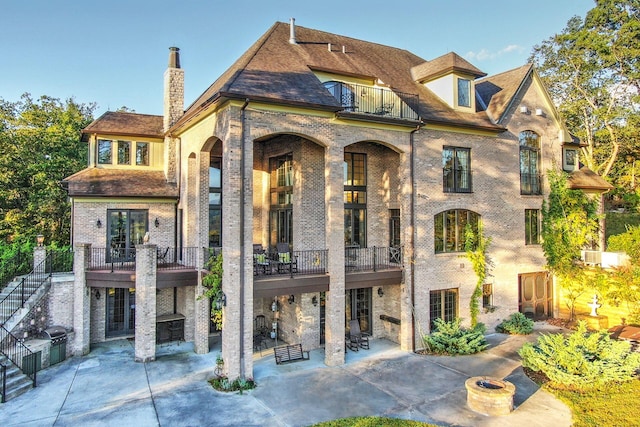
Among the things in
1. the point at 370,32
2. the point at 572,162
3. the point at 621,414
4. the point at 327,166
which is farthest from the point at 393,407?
the point at 370,32

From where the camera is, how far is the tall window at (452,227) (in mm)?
15430

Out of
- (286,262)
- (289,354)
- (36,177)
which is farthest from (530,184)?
(36,177)

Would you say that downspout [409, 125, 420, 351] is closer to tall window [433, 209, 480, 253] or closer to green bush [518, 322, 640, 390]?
tall window [433, 209, 480, 253]

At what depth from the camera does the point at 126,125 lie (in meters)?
17.8

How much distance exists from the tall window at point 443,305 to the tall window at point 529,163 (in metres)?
5.73

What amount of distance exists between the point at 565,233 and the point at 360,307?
10120 millimetres

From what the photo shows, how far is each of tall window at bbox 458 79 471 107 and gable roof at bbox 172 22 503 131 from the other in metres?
0.55

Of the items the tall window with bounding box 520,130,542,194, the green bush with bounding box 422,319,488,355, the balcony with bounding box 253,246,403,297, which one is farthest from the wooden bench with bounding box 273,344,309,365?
the tall window with bounding box 520,130,542,194

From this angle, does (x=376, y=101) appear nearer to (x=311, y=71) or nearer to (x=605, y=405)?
(x=311, y=71)

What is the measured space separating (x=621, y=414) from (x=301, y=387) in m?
7.59

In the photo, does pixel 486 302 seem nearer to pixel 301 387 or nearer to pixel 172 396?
pixel 301 387

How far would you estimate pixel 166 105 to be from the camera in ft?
57.6

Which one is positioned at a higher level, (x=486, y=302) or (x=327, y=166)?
(x=327, y=166)

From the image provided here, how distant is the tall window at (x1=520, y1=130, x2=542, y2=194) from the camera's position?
17.6 m
